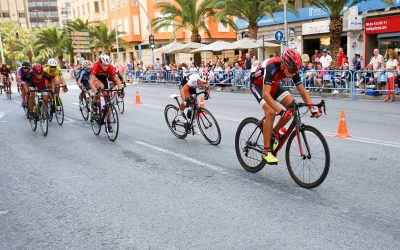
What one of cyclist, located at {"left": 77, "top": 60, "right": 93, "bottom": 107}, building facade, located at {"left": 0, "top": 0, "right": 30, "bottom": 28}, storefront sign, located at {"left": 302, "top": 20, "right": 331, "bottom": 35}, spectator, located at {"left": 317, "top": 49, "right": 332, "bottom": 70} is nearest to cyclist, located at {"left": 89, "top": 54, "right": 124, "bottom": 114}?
cyclist, located at {"left": 77, "top": 60, "right": 93, "bottom": 107}

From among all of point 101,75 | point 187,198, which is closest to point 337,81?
point 101,75

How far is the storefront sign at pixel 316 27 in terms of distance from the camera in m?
28.5

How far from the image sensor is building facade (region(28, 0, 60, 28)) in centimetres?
12662

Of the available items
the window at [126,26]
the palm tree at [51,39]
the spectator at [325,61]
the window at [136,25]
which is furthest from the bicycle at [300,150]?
the palm tree at [51,39]

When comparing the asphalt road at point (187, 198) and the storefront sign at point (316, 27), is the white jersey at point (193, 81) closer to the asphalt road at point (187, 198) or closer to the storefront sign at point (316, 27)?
the asphalt road at point (187, 198)

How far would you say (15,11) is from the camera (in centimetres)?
12369

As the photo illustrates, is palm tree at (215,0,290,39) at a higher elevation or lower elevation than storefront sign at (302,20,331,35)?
higher

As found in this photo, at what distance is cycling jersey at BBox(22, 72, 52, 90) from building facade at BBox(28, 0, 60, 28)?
126 meters

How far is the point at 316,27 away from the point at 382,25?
237 inches

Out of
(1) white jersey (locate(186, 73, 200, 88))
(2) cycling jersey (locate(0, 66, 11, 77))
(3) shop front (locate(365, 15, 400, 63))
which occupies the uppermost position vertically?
(3) shop front (locate(365, 15, 400, 63))

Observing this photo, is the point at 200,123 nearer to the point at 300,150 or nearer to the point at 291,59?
the point at 300,150

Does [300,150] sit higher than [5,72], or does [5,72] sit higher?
[5,72]

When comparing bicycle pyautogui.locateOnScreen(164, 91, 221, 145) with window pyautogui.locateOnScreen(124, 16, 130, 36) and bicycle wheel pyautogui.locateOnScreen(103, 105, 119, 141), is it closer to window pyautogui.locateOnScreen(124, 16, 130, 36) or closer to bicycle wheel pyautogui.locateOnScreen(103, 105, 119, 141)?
bicycle wheel pyautogui.locateOnScreen(103, 105, 119, 141)

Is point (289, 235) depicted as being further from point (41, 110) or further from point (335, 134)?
point (41, 110)
